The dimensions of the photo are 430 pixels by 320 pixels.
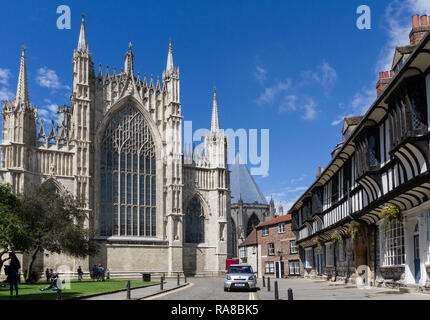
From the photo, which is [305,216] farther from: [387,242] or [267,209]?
[267,209]

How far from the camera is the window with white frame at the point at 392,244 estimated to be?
65.8 feet

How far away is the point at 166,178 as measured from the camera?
2184 inches

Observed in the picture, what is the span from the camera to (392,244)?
69.4ft

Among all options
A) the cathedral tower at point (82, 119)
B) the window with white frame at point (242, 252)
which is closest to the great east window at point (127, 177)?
the cathedral tower at point (82, 119)

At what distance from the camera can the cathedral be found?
48.5 m

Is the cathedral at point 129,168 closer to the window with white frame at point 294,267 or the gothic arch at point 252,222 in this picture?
the window with white frame at point 294,267

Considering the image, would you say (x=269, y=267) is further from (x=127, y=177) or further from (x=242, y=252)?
(x=127, y=177)

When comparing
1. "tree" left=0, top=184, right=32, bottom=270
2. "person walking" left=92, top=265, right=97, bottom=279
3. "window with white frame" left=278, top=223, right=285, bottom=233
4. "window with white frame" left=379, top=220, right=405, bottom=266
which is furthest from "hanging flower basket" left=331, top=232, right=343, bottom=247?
"person walking" left=92, top=265, right=97, bottom=279

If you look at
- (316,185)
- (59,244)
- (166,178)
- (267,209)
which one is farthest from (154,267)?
(267,209)

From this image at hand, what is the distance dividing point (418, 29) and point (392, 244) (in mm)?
9085

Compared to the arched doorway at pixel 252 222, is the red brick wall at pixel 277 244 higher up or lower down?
lower down

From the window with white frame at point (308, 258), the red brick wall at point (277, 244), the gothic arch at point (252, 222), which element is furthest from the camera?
the gothic arch at point (252, 222)

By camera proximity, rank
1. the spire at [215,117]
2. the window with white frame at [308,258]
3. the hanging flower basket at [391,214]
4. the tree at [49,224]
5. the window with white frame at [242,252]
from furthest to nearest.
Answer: the window with white frame at [242,252], the spire at [215,117], the window with white frame at [308,258], the tree at [49,224], the hanging flower basket at [391,214]

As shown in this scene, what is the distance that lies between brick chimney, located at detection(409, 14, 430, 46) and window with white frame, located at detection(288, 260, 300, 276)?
106 feet
